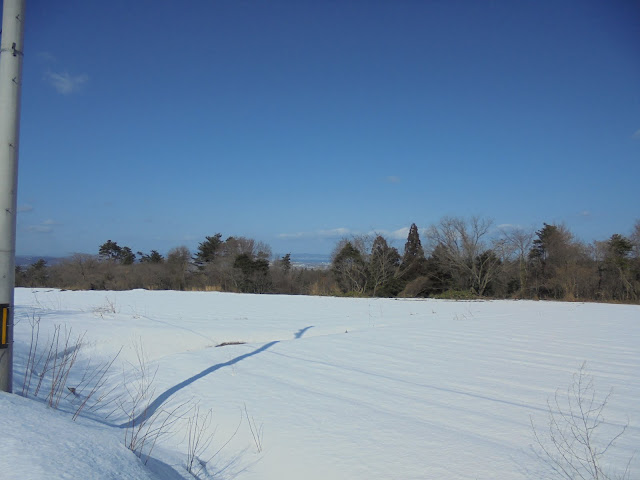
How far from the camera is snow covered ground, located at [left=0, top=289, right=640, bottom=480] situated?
2.20 metres

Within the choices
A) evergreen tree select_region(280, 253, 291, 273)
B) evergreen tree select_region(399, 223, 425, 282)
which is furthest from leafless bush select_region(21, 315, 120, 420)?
evergreen tree select_region(280, 253, 291, 273)

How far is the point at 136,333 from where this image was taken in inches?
259

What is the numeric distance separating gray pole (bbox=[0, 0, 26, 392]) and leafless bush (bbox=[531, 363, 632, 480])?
129 inches

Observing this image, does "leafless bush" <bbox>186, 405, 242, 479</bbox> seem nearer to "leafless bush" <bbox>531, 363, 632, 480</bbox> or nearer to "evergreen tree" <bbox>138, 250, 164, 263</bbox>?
"leafless bush" <bbox>531, 363, 632, 480</bbox>

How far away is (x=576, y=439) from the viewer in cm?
271

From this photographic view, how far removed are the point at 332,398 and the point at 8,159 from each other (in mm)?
3078

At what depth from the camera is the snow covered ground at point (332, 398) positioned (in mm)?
2202

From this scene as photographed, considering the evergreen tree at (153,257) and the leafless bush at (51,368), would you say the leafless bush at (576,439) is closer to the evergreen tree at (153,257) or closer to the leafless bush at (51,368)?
the leafless bush at (51,368)

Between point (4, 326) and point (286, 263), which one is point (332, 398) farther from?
point (286, 263)

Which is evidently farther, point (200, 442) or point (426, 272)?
point (426, 272)

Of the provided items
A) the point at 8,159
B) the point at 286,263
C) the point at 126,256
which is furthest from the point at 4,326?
the point at 126,256

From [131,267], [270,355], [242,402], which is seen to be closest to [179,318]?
[270,355]

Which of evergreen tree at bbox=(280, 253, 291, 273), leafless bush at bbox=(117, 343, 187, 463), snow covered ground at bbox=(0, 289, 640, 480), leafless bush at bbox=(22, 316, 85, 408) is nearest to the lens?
snow covered ground at bbox=(0, 289, 640, 480)

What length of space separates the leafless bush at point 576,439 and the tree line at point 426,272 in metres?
13.5
